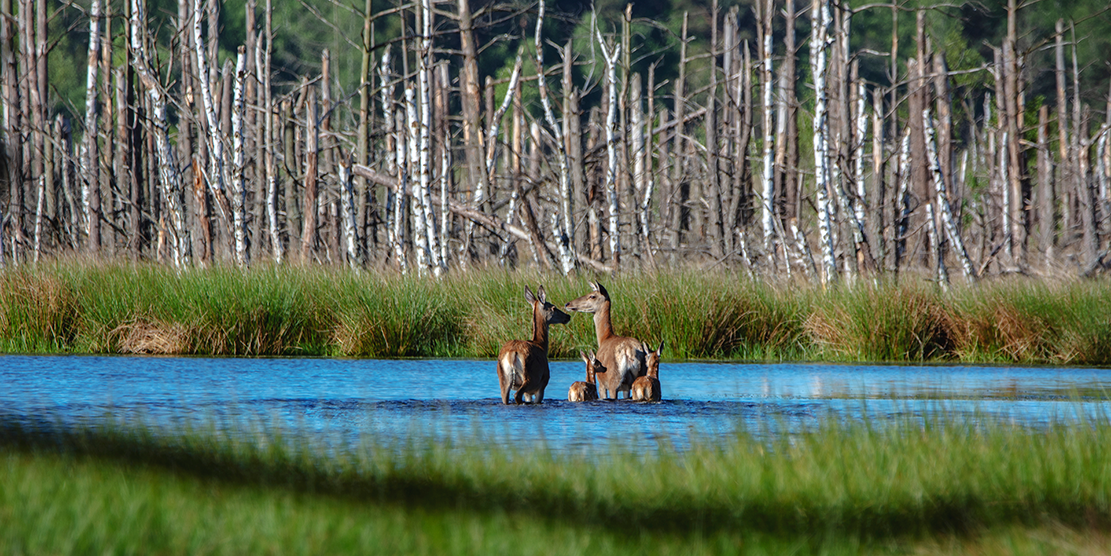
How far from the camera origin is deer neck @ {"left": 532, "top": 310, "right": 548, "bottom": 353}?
978cm

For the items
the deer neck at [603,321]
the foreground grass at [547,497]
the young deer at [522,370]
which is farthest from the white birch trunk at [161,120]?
the foreground grass at [547,497]

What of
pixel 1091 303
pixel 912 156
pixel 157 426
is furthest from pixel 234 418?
pixel 912 156

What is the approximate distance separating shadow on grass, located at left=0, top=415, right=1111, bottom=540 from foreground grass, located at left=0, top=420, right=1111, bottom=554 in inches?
0.5

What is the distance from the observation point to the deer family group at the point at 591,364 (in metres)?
8.73

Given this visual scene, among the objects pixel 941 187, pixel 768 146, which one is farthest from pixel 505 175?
pixel 941 187

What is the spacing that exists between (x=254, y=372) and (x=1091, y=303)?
9122 millimetres

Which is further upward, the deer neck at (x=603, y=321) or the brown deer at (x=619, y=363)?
the deer neck at (x=603, y=321)

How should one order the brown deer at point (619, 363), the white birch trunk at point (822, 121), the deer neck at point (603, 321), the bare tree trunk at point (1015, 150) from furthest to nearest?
the bare tree trunk at point (1015, 150) → the white birch trunk at point (822, 121) → the deer neck at point (603, 321) → the brown deer at point (619, 363)

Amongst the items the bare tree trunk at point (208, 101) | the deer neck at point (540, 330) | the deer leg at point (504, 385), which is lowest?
the deer leg at point (504, 385)

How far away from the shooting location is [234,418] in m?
7.47

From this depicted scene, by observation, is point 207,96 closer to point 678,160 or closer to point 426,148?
point 426,148

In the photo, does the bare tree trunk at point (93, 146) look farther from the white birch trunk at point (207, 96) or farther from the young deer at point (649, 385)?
the young deer at point (649, 385)

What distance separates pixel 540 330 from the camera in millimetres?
9898

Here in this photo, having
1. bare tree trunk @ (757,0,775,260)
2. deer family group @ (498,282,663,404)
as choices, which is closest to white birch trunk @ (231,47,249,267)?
bare tree trunk @ (757,0,775,260)
